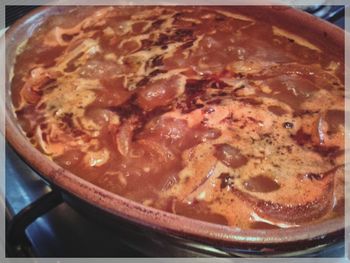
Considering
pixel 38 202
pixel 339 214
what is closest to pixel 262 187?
pixel 339 214

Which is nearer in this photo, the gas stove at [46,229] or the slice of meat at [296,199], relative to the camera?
the slice of meat at [296,199]

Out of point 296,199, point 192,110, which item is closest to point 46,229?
point 192,110

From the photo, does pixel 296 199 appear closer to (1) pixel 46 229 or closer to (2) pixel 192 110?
(2) pixel 192 110

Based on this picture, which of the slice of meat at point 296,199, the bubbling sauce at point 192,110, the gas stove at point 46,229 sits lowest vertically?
the gas stove at point 46,229

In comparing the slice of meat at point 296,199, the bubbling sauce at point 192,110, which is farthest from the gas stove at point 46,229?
the slice of meat at point 296,199

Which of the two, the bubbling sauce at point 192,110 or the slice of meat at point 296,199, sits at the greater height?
the bubbling sauce at point 192,110

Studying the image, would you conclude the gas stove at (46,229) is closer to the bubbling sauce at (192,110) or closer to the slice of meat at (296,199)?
the bubbling sauce at (192,110)
